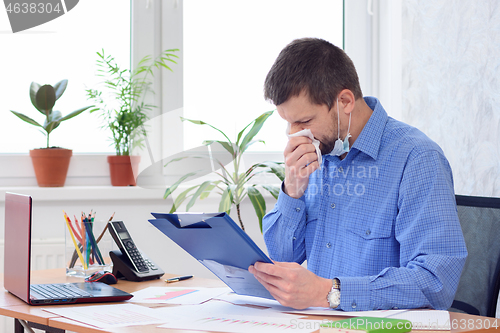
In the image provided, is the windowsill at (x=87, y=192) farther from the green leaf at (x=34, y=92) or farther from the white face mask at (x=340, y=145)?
the white face mask at (x=340, y=145)

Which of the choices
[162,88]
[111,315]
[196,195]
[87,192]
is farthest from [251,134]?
[111,315]

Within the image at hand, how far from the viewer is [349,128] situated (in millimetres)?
1351

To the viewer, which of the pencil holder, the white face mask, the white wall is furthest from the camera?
the white wall

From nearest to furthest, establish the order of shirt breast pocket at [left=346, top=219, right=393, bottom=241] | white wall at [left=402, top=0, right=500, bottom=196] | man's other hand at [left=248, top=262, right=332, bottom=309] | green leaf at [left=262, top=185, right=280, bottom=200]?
man's other hand at [left=248, top=262, right=332, bottom=309] < shirt breast pocket at [left=346, top=219, right=393, bottom=241] < white wall at [left=402, top=0, right=500, bottom=196] < green leaf at [left=262, top=185, right=280, bottom=200]

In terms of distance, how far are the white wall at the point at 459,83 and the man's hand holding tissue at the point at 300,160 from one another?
2.67 feet

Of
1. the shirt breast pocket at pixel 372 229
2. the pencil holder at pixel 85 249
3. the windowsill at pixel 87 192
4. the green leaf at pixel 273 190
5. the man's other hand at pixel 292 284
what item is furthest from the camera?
the green leaf at pixel 273 190

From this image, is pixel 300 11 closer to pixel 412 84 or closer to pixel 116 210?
pixel 412 84

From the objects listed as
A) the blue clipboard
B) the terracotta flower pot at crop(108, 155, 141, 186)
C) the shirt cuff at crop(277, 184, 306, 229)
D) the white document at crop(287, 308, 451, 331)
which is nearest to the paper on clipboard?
the blue clipboard

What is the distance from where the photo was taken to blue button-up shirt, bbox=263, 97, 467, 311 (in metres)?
1.04

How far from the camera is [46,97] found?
2.12 metres

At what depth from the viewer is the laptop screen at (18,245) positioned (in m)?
1.11

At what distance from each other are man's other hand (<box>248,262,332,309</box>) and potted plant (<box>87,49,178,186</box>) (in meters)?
1.41

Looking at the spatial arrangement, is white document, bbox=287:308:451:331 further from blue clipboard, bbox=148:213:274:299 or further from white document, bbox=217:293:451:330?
blue clipboard, bbox=148:213:274:299

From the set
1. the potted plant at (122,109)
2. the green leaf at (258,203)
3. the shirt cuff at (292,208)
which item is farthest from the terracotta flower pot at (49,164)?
the shirt cuff at (292,208)
